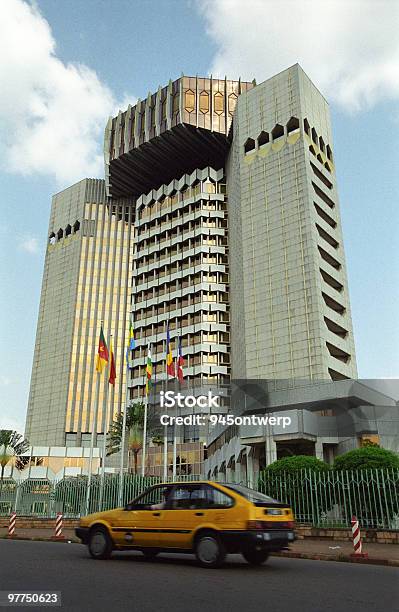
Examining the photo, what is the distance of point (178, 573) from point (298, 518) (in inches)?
422

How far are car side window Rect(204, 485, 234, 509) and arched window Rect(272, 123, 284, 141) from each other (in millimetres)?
68200

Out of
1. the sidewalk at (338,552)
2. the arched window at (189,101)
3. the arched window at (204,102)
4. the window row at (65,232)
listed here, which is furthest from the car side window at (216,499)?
the window row at (65,232)

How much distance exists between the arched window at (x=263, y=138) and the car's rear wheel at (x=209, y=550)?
69.7 metres

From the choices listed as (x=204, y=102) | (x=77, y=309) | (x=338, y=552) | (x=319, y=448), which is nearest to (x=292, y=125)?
(x=204, y=102)

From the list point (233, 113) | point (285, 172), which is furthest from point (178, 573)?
point (233, 113)

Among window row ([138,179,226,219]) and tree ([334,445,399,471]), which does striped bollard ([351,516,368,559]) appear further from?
window row ([138,179,226,219])

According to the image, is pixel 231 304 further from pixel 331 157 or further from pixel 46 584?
pixel 46 584

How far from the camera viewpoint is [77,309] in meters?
106

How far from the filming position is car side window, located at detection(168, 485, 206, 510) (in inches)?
410

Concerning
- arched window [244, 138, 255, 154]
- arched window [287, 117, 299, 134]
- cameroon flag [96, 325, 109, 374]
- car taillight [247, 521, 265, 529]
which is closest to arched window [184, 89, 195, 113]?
arched window [244, 138, 255, 154]

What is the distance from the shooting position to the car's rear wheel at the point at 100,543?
11.3 meters

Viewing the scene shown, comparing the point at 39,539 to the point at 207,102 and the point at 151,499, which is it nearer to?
the point at 151,499

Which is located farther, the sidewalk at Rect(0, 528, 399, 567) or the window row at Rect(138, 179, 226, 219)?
the window row at Rect(138, 179, 226, 219)

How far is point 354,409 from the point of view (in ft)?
132
